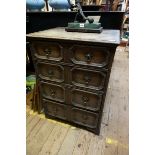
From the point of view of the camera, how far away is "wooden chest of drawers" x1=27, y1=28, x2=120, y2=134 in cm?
107

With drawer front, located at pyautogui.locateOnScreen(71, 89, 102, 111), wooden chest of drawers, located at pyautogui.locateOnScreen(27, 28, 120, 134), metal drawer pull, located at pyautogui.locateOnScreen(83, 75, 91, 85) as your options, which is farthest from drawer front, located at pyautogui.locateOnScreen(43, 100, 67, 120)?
metal drawer pull, located at pyautogui.locateOnScreen(83, 75, 91, 85)

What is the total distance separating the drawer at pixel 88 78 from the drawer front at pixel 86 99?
7 centimetres

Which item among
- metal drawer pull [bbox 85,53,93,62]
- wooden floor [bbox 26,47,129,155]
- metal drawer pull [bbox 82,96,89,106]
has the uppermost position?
metal drawer pull [bbox 85,53,93,62]

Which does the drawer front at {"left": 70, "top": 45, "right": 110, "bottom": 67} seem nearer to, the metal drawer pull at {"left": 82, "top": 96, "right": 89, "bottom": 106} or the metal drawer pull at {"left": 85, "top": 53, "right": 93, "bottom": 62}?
the metal drawer pull at {"left": 85, "top": 53, "right": 93, "bottom": 62}

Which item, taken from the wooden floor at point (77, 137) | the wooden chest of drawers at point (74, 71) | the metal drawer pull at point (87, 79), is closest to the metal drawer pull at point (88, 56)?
the wooden chest of drawers at point (74, 71)

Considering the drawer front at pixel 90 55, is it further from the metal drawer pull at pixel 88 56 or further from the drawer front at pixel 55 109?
the drawer front at pixel 55 109

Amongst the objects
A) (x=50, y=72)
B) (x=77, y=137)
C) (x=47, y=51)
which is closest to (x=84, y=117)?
(x=77, y=137)

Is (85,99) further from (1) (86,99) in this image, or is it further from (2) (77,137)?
(2) (77,137)

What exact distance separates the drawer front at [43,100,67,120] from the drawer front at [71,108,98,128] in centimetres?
10

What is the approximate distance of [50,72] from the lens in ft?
4.30

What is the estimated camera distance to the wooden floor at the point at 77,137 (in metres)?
1.29

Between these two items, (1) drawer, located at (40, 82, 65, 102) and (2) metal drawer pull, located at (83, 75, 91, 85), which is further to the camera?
(1) drawer, located at (40, 82, 65, 102)
